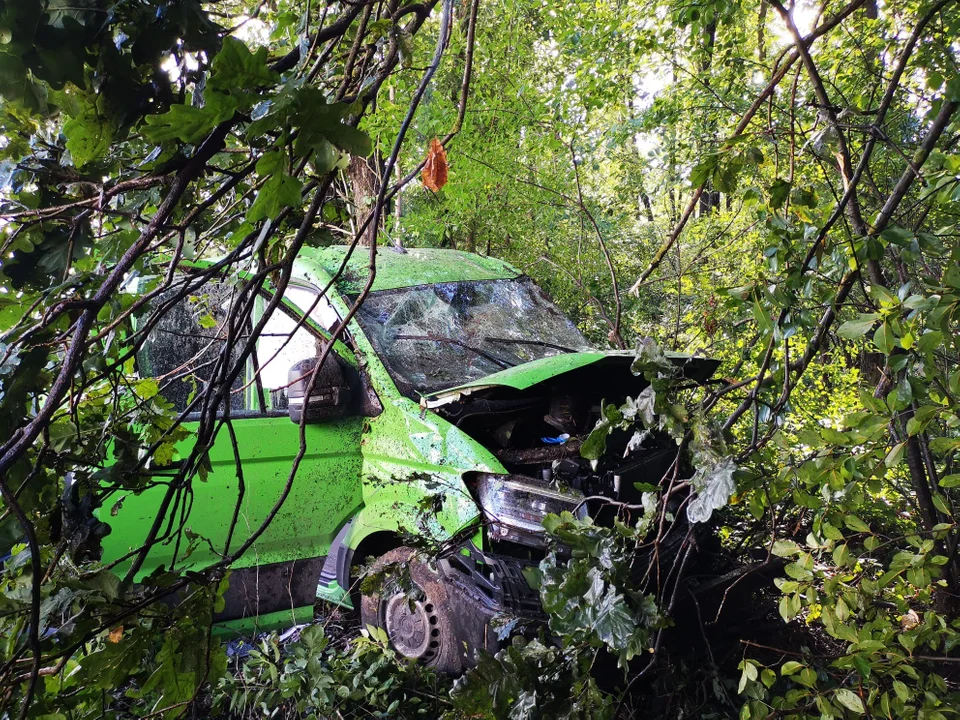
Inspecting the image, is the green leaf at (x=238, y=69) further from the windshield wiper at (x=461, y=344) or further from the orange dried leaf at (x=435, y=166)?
the windshield wiper at (x=461, y=344)

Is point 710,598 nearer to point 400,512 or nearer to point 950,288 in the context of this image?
point 400,512

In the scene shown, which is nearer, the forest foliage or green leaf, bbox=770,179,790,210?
the forest foliage

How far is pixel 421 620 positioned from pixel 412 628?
0.27 ft

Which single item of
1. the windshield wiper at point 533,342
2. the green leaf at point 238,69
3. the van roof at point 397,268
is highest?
the van roof at point 397,268

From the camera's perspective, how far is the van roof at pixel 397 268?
379 cm

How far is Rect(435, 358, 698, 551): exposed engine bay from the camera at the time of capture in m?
2.76

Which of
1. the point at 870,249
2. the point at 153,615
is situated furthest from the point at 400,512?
the point at 870,249

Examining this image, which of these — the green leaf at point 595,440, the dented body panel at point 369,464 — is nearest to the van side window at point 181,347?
the dented body panel at point 369,464

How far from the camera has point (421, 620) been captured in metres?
3.17

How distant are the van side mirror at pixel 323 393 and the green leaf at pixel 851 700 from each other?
2.30 metres

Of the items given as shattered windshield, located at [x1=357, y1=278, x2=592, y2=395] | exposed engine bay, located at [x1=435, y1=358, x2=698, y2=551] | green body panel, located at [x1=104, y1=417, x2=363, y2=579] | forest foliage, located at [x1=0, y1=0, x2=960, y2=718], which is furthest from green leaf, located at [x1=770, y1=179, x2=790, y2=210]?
green body panel, located at [x1=104, y1=417, x2=363, y2=579]

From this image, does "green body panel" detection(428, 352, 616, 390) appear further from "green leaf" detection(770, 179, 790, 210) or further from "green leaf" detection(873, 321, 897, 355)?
"green leaf" detection(873, 321, 897, 355)

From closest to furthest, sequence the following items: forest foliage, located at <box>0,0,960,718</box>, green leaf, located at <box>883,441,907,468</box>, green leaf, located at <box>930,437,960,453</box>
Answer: forest foliage, located at <box>0,0,960,718</box>, green leaf, located at <box>883,441,907,468</box>, green leaf, located at <box>930,437,960,453</box>

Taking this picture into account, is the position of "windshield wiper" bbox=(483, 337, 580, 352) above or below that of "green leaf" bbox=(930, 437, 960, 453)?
above
